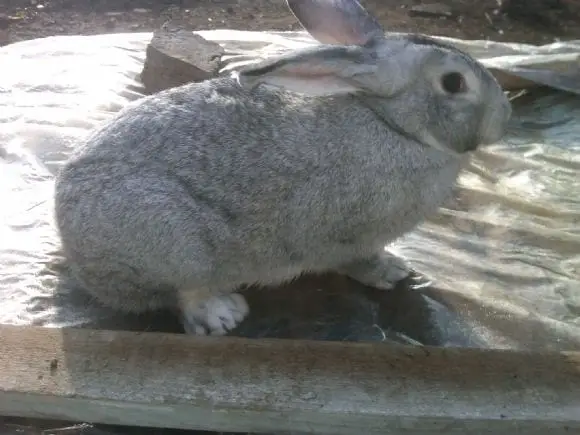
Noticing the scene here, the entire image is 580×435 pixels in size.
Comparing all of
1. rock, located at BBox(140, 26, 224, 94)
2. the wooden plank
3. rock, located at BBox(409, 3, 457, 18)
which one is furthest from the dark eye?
rock, located at BBox(409, 3, 457, 18)

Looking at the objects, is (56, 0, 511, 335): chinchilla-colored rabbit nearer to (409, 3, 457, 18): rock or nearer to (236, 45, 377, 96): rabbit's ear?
(236, 45, 377, 96): rabbit's ear

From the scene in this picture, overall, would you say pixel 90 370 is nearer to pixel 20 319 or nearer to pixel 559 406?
pixel 20 319

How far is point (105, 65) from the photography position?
12.2 ft

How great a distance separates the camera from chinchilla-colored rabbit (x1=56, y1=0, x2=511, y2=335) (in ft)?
7.12

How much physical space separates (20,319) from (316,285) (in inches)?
39.4

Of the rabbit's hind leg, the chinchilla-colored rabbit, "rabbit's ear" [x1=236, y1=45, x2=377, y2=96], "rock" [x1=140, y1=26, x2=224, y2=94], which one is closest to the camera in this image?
"rabbit's ear" [x1=236, y1=45, x2=377, y2=96]

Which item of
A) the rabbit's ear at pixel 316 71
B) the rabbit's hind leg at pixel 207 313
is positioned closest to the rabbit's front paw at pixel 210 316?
the rabbit's hind leg at pixel 207 313

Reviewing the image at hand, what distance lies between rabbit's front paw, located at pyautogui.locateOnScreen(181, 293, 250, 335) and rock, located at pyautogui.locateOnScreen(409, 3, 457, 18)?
3.97m

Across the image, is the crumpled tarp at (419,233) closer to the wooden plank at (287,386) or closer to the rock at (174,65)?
the rock at (174,65)

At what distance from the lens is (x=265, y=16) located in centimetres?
572

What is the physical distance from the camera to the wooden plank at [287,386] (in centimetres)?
196

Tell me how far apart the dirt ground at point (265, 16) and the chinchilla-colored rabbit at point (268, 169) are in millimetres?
3326

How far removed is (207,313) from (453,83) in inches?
41.7

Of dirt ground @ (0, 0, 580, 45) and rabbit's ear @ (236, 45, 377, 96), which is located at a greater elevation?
rabbit's ear @ (236, 45, 377, 96)
